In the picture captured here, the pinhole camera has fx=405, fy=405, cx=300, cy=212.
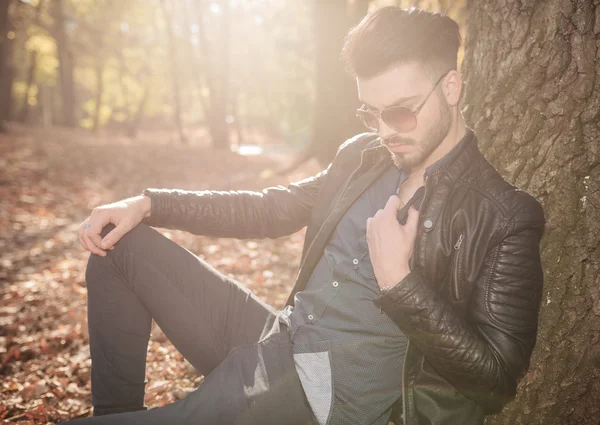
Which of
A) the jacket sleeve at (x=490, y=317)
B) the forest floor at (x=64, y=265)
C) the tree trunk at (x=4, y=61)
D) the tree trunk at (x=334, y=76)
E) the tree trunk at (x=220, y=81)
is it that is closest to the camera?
the jacket sleeve at (x=490, y=317)

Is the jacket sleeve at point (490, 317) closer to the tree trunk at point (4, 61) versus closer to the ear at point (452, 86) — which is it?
the ear at point (452, 86)

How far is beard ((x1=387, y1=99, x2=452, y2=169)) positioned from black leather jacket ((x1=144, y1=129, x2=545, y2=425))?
14cm

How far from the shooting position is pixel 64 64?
2148 cm

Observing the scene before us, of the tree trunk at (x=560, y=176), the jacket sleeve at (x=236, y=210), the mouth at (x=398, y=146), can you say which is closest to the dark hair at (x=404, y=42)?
the mouth at (x=398, y=146)

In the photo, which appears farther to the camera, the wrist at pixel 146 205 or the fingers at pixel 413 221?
the wrist at pixel 146 205

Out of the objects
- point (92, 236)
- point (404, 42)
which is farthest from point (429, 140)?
point (92, 236)

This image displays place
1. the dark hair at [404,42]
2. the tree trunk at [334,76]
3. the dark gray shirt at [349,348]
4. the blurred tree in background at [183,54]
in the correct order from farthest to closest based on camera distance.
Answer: the blurred tree in background at [183,54]
the tree trunk at [334,76]
the dark hair at [404,42]
the dark gray shirt at [349,348]

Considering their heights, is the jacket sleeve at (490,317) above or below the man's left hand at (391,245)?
below

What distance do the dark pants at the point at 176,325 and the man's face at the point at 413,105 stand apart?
1.28m

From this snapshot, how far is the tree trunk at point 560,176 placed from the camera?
2.15 m

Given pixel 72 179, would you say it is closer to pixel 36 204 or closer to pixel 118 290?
pixel 36 204

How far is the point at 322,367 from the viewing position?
210 centimetres

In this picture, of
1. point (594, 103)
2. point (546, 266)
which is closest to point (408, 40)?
point (594, 103)

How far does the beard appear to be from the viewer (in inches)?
89.6
